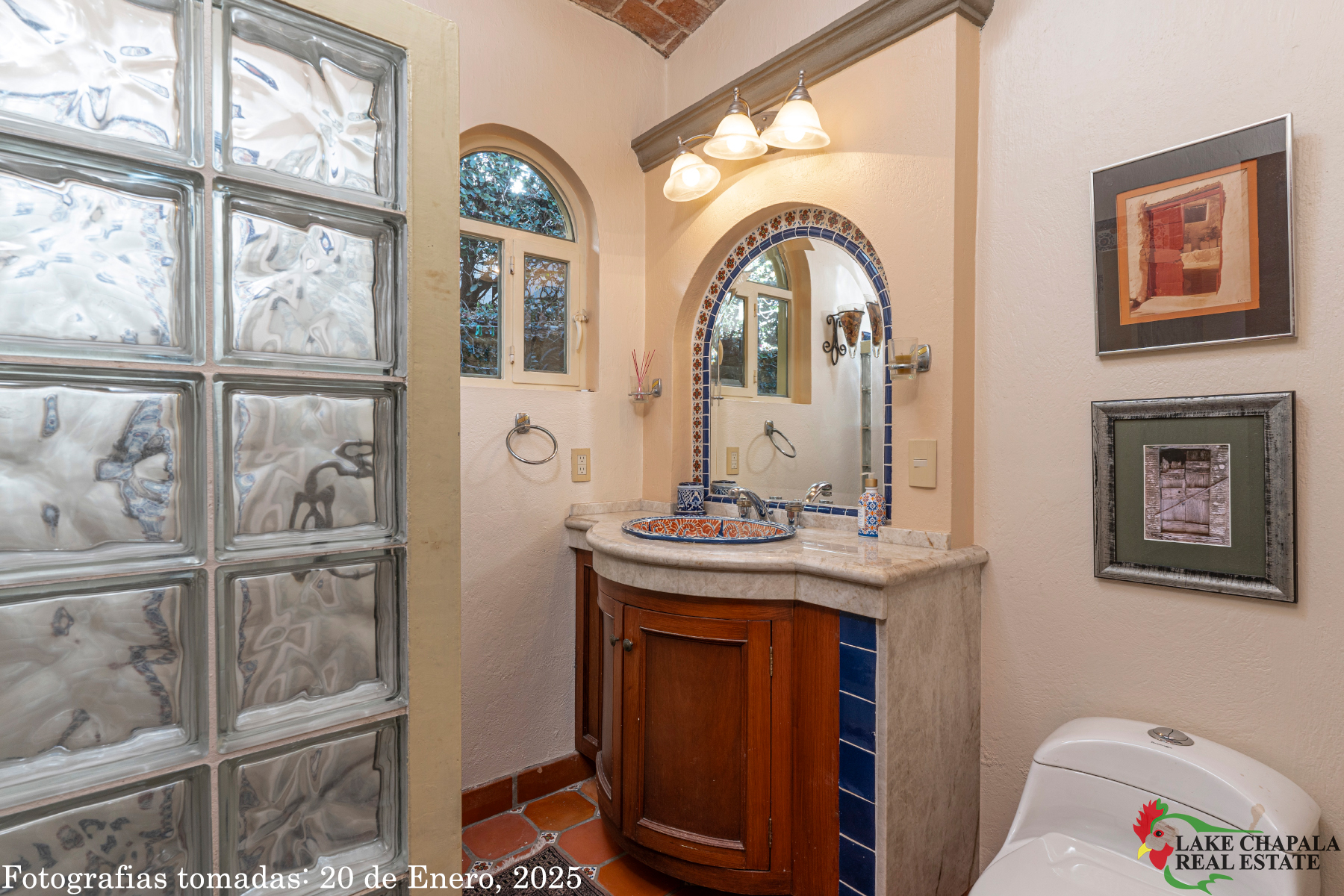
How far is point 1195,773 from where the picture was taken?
1246 millimetres

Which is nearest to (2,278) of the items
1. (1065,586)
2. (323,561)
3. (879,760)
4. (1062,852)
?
(323,561)

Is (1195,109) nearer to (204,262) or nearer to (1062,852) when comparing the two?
(1062,852)

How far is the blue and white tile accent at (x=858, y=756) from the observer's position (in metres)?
1.49

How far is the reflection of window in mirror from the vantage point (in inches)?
89.6

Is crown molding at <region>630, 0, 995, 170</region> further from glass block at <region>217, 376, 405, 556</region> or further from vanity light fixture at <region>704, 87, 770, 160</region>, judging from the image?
glass block at <region>217, 376, 405, 556</region>

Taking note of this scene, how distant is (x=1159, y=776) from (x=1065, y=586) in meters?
0.46

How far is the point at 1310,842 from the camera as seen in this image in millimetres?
1185

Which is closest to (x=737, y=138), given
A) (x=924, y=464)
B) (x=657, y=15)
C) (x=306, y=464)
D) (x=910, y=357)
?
(x=910, y=357)

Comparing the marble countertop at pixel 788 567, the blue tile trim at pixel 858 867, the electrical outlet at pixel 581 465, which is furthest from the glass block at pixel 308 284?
the electrical outlet at pixel 581 465

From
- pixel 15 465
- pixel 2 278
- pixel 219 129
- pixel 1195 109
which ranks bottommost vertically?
pixel 15 465

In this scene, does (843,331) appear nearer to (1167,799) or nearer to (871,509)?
(871,509)

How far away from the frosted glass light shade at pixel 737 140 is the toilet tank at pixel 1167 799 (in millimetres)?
1739

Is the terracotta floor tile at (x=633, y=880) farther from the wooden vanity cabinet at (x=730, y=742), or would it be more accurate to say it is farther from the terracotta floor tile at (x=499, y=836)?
the terracotta floor tile at (x=499, y=836)

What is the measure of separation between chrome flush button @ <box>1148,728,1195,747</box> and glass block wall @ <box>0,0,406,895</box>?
1.44 metres
